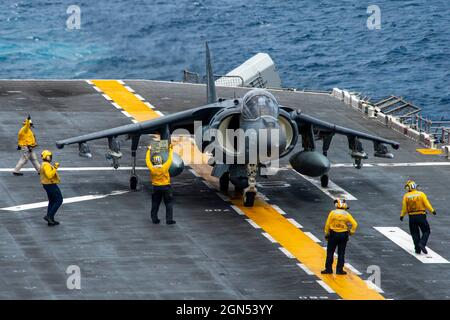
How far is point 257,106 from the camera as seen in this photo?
1593 inches

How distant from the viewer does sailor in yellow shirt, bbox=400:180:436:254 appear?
118ft

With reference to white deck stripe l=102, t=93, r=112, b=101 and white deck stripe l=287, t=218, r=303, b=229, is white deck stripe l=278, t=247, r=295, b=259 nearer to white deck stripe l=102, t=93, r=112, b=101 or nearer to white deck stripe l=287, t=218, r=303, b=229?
white deck stripe l=287, t=218, r=303, b=229

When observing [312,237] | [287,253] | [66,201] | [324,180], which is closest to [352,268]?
[287,253]

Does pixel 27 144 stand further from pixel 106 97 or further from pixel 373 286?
pixel 106 97

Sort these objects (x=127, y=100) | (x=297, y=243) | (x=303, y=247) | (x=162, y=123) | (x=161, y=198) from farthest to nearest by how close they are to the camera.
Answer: (x=127, y=100) → (x=162, y=123) → (x=161, y=198) → (x=297, y=243) → (x=303, y=247)

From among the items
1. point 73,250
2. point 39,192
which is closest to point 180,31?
point 39,192

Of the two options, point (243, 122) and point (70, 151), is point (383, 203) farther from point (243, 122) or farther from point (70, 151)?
point (70, 151)

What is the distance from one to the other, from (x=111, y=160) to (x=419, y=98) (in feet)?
140

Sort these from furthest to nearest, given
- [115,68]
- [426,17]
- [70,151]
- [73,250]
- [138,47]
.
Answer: [426,17], [138,47], [115,68], [70,151], [73,250]

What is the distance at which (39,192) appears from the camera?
139 feet

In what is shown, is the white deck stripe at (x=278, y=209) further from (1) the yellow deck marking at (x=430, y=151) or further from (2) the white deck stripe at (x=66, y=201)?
(1) the yellow deck marking at (x=430, y=151)

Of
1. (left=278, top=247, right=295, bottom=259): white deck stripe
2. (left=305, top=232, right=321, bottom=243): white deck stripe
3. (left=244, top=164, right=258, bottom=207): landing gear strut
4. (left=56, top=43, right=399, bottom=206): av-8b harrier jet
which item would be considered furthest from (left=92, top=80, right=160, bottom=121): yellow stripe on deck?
(left=278, top=247, right=295, bottom=259): white deck stripe

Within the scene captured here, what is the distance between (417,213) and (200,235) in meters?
6.46

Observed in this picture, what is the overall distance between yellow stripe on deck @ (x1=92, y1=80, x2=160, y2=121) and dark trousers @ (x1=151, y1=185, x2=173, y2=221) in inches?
647
